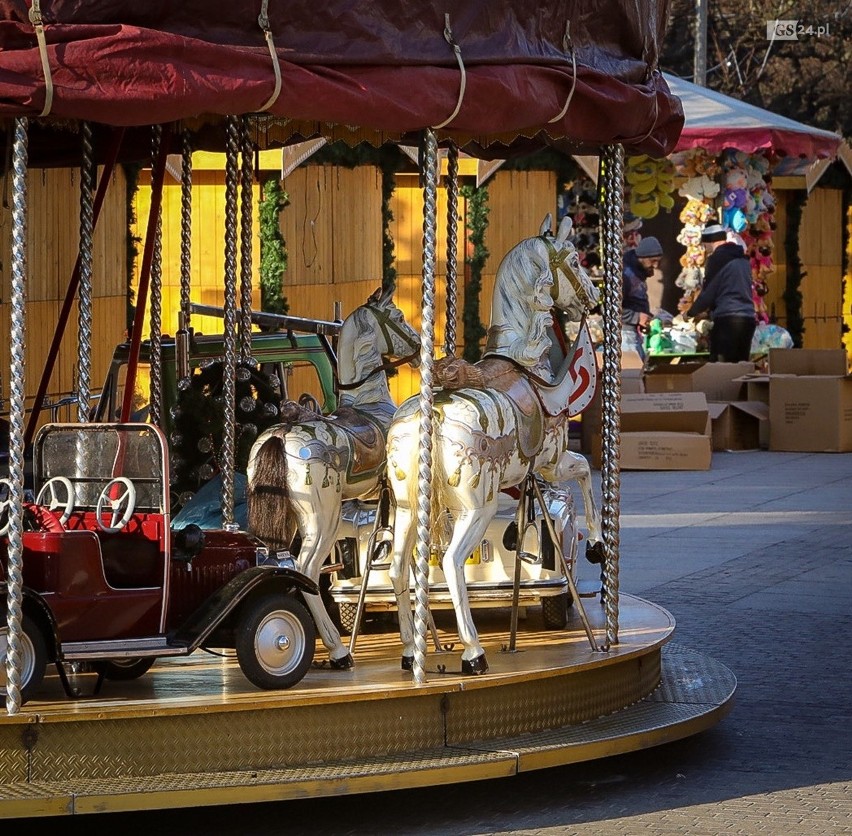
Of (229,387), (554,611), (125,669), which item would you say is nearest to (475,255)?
(229,387)

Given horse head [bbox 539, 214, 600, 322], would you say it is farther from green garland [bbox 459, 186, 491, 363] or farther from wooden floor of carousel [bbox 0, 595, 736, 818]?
green garland [bbox 459, 186, 491, 363]

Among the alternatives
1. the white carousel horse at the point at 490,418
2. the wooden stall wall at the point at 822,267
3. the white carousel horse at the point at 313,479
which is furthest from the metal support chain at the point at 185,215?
the wooden stall wall at the point at 822,267

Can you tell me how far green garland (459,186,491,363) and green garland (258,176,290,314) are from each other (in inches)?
105

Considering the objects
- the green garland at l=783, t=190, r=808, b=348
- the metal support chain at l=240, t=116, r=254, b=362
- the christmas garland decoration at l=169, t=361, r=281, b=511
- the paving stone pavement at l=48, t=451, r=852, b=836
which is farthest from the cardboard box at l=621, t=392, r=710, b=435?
the christmas garland decoration at l=169, t=361, r=281, b=511

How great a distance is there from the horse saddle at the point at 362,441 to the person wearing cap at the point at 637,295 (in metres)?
14.9

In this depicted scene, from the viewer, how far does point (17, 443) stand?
6.81 m

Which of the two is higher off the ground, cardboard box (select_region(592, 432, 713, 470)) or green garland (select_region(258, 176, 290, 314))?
green garland (select_region(258, 176, 290, 314))

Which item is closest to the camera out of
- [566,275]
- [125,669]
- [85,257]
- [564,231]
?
[125,669]

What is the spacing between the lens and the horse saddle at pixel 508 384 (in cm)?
811

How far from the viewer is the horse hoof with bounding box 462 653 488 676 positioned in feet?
25.6

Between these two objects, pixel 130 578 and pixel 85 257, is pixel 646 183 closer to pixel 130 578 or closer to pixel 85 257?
pixel 85 257

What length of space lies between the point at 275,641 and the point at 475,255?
1406 centimetres

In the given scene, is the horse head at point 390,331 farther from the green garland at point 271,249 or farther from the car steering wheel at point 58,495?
the green garland at point 271,249

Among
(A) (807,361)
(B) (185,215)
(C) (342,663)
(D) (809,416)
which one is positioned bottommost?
(C) (342,663)
